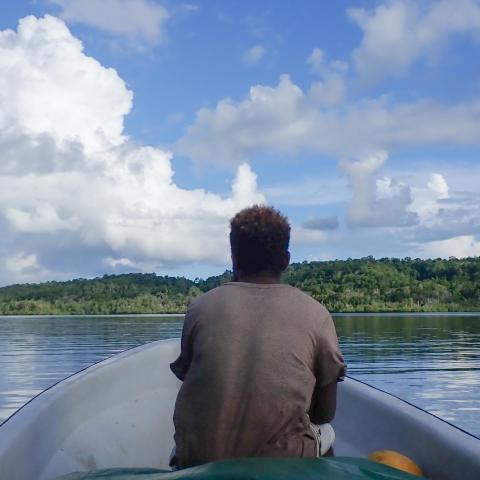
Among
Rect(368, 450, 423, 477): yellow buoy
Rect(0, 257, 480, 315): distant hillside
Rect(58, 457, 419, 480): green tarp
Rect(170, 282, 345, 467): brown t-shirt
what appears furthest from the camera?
Rect(0, 257, 480, 315): distant hillside

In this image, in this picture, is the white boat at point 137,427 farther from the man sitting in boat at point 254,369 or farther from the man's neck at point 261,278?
the man's neck at point 261,278

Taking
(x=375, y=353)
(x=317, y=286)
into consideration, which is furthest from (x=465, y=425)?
(x=317, y=286)

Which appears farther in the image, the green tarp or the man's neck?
the man's neck

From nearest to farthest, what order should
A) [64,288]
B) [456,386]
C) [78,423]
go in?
[78,423] → [456,386] → [64,288]

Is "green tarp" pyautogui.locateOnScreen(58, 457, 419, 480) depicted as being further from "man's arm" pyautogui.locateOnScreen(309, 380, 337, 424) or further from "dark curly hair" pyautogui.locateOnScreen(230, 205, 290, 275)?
"dark curly hair" pyautogui.locateOnScreen(230, 205, 290, 275)

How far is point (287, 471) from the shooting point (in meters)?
3.04

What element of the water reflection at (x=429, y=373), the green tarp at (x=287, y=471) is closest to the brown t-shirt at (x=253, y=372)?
the green tarp at (x=287, y=471)

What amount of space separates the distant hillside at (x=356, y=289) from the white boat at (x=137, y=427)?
88.6 meters

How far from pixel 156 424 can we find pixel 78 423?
0.76m

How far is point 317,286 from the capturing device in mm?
101500

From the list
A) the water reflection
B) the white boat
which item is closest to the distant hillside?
the water reflection

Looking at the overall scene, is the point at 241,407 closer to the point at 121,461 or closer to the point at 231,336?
the point at 231,336

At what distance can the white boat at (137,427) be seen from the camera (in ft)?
14.8

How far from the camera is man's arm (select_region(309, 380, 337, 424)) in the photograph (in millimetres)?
3811
